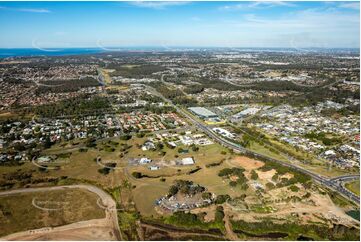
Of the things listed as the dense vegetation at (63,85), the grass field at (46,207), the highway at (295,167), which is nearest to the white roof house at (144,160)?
the grass field at (46,207)

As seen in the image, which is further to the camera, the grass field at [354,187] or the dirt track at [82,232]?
the grass field at [354,187]

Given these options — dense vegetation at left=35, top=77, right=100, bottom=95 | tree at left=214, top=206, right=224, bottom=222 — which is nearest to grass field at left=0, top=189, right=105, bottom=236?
tree at left=214, top=206, right=224, bottom=222

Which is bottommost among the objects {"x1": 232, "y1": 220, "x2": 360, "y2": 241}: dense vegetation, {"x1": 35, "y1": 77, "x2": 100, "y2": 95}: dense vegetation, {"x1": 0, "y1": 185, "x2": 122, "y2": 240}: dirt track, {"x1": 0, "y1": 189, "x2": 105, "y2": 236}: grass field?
{"x1": 232, "y1": 220, "x2": 360, "y2": 241}: dense vegetation

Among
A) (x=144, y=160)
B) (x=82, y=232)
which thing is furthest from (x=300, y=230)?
(x=144, y=160)

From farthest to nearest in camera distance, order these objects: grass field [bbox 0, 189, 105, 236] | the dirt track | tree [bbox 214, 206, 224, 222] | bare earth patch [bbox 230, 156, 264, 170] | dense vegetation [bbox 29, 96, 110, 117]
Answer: dense vegetation [bbox 29, 96, 110, 117] → bare earth patch [bbox 230, 156, 264, 170] → tree [bbox 214, 206, 224, 222] → grass field [bbox 0, 189, 105, 236] → the dirt track

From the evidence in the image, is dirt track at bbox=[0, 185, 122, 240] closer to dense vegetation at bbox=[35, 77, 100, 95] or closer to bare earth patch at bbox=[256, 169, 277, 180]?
bare earth patch at bbox=[256, 169, 277, 180]

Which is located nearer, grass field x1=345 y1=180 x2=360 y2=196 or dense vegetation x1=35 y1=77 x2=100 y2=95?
grass field x1=345 y1=180 x2=360 y2=196

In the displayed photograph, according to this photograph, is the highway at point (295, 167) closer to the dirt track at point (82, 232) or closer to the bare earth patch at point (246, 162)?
the bare earth patch at point (246, 162)

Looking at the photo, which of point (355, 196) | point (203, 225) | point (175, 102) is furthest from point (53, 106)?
point (355, 196)
